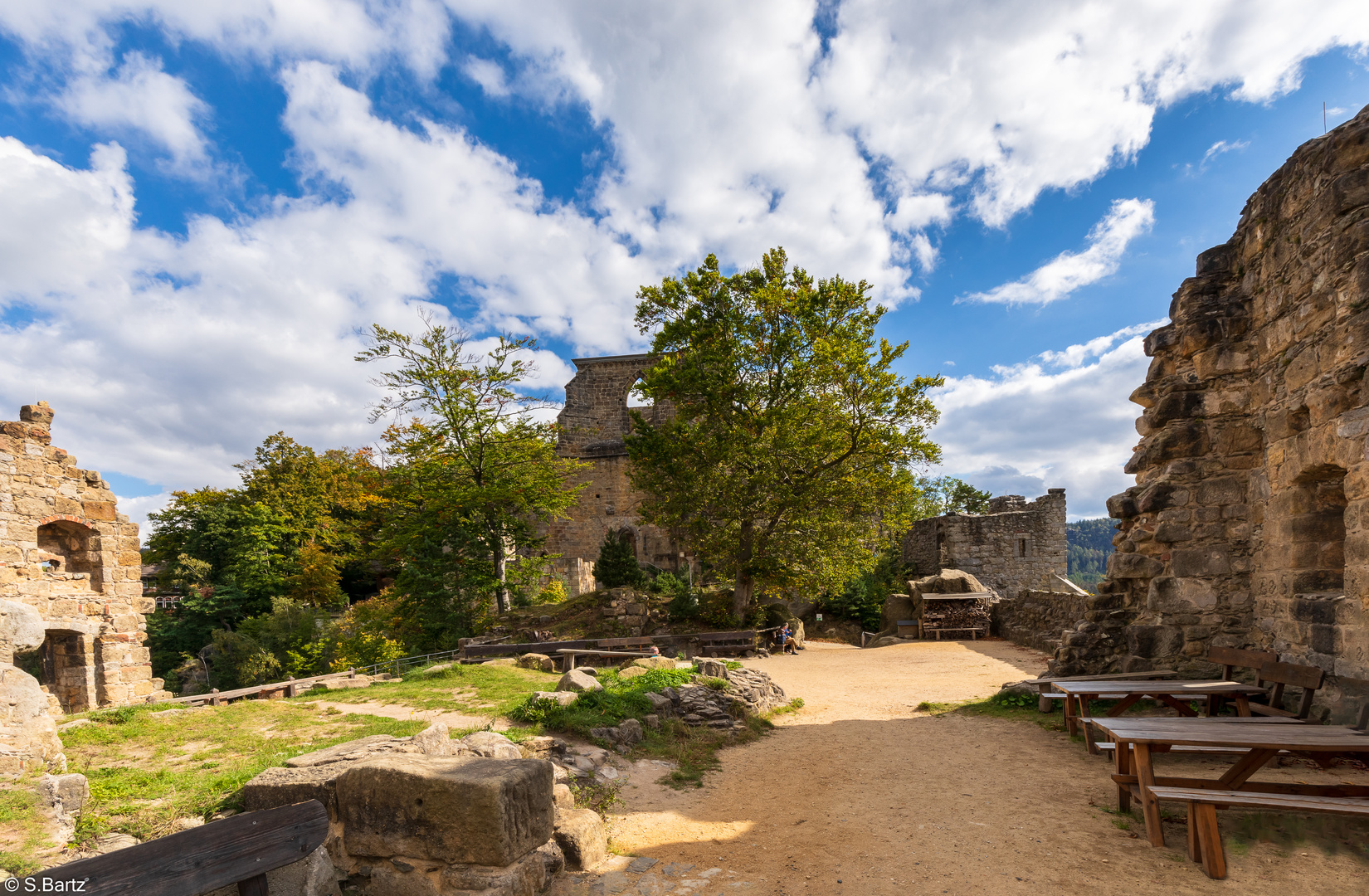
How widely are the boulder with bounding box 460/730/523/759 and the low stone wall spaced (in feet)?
34.3

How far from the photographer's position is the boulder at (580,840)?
4.32m

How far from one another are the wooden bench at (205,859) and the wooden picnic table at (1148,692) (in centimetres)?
613

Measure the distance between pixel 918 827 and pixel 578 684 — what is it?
441cm

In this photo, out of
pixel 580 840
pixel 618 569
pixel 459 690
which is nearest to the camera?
pixel 580 840

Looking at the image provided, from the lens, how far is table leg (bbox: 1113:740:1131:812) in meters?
4.46

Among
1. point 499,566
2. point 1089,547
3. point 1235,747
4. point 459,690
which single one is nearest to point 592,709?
point 459,690

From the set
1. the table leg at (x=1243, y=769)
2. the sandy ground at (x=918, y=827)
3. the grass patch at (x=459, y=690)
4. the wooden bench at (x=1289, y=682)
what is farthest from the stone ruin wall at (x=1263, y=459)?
the grass patch at (x=459, y=690)

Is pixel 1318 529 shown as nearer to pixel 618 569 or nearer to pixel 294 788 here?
pixel 294 788

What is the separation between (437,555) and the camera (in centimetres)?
1761

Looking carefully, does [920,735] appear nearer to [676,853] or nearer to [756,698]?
[756,698]

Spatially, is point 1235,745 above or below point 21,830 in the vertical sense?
below

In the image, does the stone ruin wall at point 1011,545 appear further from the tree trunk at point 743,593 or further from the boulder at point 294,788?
the boulder at point 294,788

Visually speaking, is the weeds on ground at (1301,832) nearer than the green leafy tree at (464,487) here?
Yes

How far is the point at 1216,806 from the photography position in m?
3.66
